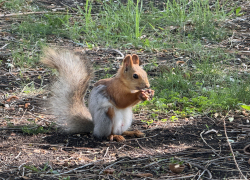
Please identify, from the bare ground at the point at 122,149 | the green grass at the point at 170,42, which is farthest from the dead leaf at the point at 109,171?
the green grass at the point at 170,42

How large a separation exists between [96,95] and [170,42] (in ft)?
8.04

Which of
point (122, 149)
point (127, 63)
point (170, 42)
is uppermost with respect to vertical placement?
point (170, 42)

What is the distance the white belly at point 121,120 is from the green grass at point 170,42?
394mm

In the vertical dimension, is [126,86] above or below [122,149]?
above

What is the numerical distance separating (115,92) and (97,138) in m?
0.39

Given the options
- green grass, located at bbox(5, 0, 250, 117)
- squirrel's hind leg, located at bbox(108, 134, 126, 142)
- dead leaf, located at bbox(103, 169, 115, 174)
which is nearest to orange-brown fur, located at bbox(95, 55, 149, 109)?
squirrel's hind leg, located at bbox(108, 134, 126, 142)

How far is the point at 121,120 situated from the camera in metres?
2.83

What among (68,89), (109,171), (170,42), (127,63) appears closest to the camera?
(109,171)

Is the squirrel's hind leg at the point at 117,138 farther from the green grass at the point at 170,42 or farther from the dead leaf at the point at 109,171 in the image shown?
the dead leaf at the point at 109,171

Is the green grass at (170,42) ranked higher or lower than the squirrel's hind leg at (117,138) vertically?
higher

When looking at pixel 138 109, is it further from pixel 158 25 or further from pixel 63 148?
pixel 158 25

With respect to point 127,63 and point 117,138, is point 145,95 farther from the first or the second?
point 117,138

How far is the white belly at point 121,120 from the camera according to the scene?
110 inches

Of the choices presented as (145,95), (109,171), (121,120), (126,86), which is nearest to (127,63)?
(126,86)
